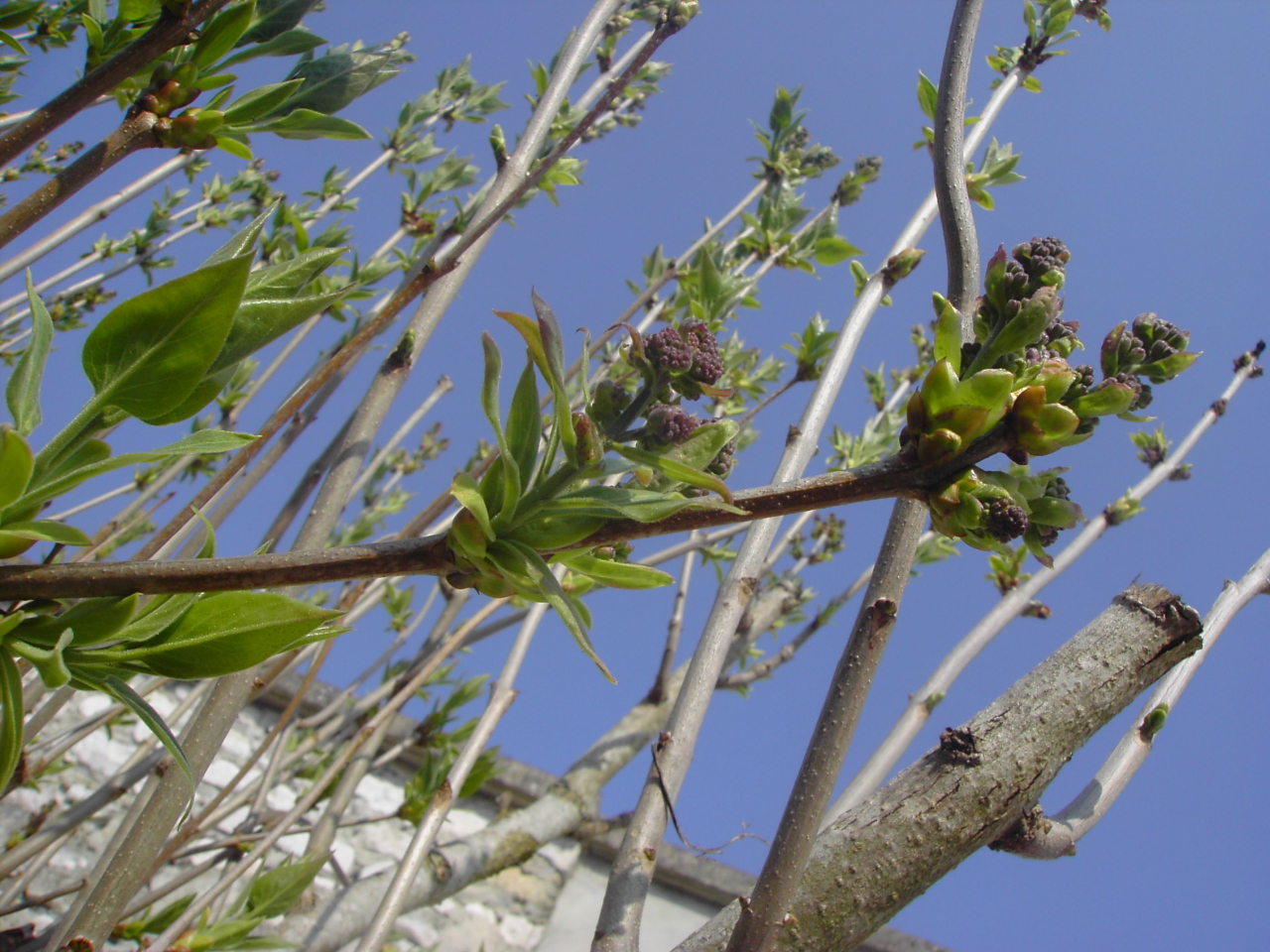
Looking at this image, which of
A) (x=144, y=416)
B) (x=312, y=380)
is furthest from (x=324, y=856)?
(x=144, y=416)

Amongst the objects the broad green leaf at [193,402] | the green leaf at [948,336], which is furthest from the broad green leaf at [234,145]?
the green leaf at [948,336]

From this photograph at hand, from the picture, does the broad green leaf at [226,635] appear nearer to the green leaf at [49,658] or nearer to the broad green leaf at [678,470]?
the green leaf at [49,658]

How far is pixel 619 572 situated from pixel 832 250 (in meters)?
1.66

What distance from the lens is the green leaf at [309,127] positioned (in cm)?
121

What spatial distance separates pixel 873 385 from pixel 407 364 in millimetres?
1938

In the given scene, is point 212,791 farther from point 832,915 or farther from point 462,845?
point 832,915

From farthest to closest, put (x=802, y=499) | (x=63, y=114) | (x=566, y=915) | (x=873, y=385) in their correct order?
1. (x=566, y=915)
2. (x=873, y=385)
3. (x=63, y=114)
4. (x=802, y=499)

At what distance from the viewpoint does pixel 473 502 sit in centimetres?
68

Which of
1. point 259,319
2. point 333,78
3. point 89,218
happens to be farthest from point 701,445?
point 89,218

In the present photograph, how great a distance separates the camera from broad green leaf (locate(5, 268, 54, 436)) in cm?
73

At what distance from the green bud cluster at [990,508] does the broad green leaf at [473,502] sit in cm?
39

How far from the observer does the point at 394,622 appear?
9.73ft

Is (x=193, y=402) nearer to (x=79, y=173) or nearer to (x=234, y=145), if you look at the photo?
(x=79, y=173)

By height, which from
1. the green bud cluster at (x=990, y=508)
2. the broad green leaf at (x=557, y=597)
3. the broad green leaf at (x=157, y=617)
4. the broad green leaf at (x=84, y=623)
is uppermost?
the green bud cluster at (x=990, y=508)
